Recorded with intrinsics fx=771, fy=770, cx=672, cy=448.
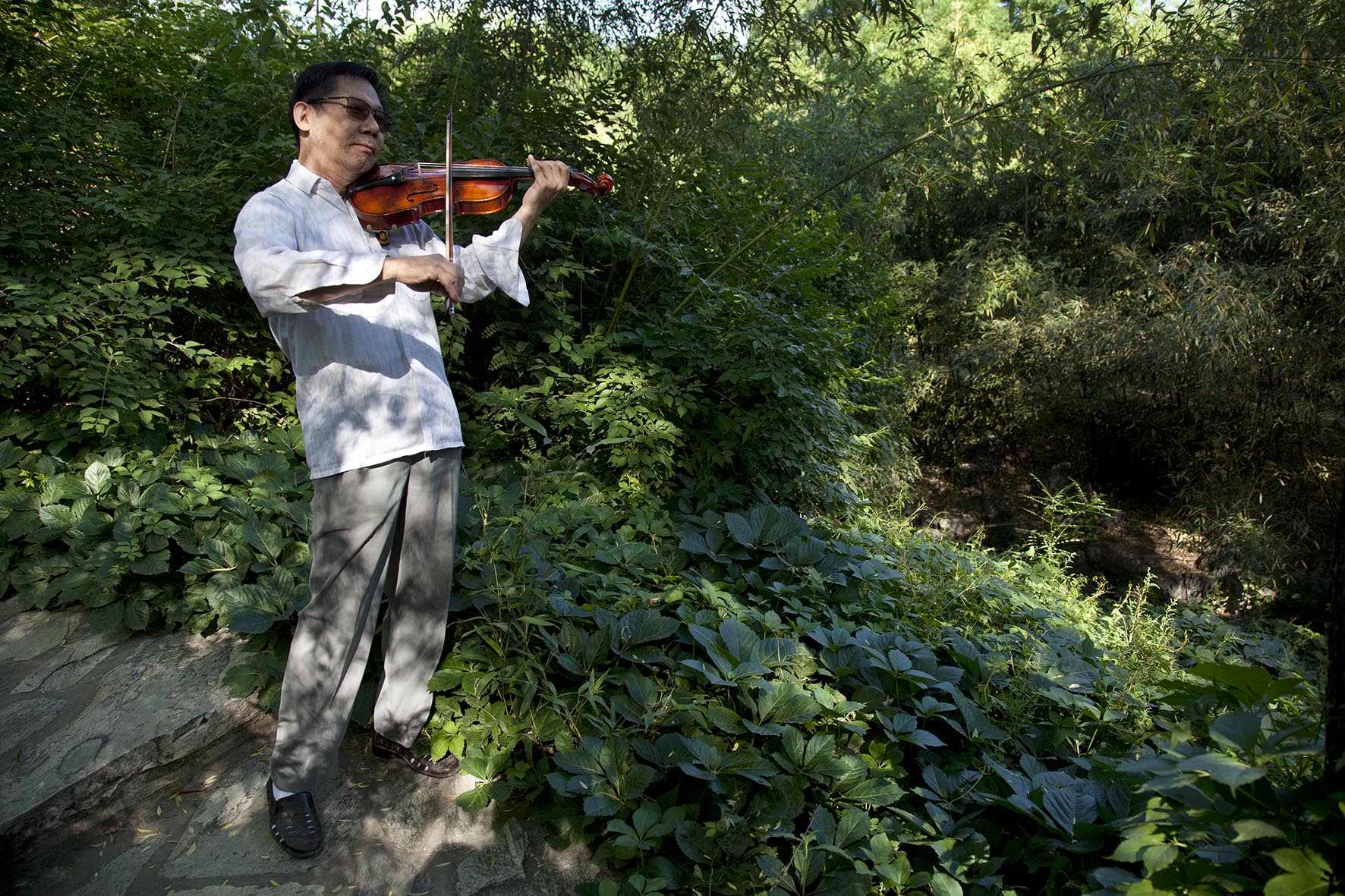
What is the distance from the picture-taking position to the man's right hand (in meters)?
1.59

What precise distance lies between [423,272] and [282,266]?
267 mm

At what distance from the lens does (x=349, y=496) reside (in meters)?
1.75

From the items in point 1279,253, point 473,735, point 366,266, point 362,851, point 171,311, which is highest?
point 1279,253

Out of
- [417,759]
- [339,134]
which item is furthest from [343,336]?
[417,759]

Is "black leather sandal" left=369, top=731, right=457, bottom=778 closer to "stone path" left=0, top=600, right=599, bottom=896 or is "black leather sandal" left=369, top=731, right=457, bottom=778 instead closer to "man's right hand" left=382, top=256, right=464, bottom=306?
"stone path" left=0, top=600, right=599, bottom=896

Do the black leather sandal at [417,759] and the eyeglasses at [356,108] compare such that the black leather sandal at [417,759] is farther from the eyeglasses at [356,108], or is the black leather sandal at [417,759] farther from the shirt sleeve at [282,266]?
the eyeglasses at [356,108]

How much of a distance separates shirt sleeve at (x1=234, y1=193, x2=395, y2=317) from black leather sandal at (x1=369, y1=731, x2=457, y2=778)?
112 cm

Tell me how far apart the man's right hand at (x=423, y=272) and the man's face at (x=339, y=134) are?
378 millimetres

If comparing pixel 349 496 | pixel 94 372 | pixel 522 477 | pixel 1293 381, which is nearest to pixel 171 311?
pixel 94 372

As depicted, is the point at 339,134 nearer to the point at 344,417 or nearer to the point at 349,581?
the point at 344,417

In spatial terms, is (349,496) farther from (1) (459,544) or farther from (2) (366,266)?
(1) (459,544)

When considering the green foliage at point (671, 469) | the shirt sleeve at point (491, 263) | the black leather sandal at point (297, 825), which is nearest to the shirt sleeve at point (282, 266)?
the shirt sleeve at point (491, 263)

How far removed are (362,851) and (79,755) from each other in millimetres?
788

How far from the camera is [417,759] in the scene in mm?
1980
